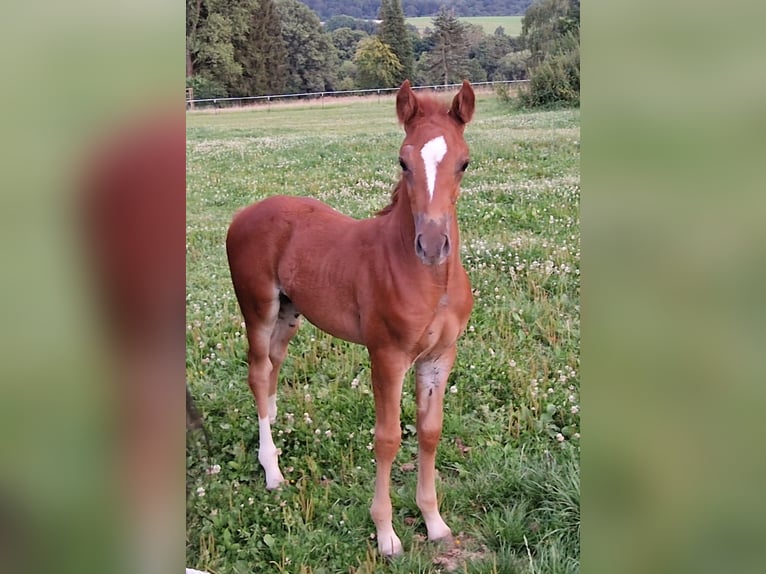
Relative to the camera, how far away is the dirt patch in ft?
6.88

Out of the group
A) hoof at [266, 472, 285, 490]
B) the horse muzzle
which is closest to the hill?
the horse muzzle

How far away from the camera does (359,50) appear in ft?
7.06

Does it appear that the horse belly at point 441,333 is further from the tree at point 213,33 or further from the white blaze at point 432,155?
the tree at point 213,33

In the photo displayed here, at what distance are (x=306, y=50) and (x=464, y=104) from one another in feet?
2.31

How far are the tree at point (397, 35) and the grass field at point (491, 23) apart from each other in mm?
37

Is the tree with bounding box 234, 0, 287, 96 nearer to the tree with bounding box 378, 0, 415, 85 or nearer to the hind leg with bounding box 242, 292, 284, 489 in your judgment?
the tree with bounding box 378, 0, 415, 85

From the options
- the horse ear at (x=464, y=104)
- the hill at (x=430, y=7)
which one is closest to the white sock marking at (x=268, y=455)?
the horse ear at (x=464, y=104)

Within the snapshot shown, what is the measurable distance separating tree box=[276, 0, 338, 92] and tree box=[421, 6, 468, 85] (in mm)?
333

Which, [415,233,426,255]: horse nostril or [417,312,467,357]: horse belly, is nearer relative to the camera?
[415,233,426,255]: horse nostril

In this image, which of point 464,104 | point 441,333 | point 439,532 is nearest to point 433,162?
point 464,104

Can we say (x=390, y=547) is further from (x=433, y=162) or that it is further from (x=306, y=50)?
(x=306, y=50)
